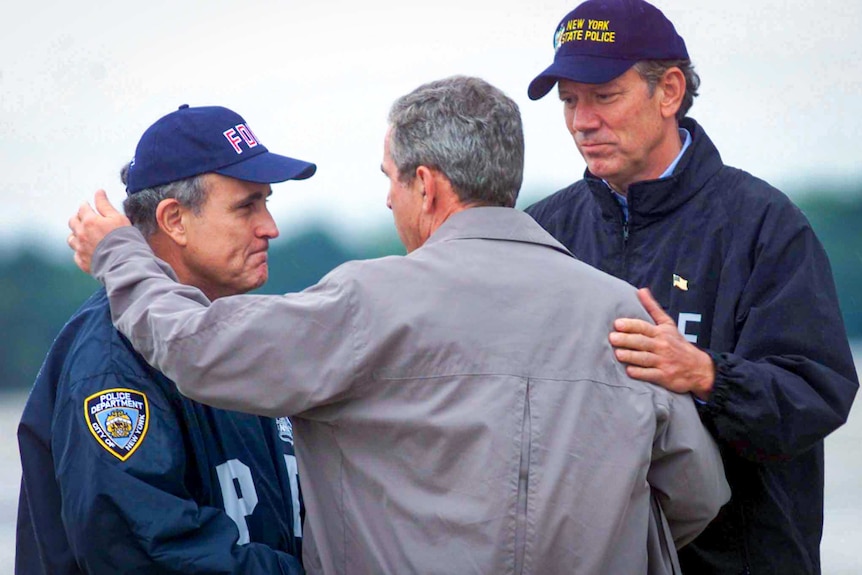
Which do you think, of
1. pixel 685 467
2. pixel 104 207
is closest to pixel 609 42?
pixel 685 467

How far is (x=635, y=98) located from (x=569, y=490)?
2.93 ft

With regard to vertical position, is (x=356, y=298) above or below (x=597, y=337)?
above

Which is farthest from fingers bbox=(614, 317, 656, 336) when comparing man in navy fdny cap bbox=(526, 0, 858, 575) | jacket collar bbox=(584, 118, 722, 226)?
jacket collar bbox=(584, 118, 722, 226)

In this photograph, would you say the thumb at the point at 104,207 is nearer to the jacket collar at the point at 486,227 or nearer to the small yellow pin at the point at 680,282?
the jacket collar at the point at 486,227

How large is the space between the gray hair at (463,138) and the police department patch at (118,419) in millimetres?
524

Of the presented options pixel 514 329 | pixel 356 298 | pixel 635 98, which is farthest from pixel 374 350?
pixel 635 98

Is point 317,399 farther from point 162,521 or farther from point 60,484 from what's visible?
point 60,484

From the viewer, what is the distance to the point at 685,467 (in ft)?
5.79

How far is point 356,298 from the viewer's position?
166 cm

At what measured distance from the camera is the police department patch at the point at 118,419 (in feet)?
5.75

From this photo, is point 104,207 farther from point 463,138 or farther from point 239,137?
point 463,138

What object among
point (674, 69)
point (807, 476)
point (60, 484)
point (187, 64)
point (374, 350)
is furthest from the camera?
point (187, 64)

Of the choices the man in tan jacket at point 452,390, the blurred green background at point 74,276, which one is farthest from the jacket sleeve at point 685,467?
the blurred green background at point 74,276

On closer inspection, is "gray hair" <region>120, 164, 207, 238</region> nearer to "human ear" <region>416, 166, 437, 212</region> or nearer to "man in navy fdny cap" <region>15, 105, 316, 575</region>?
"man in navy fdny cap" <region>15, 105, 316, 575</region>
